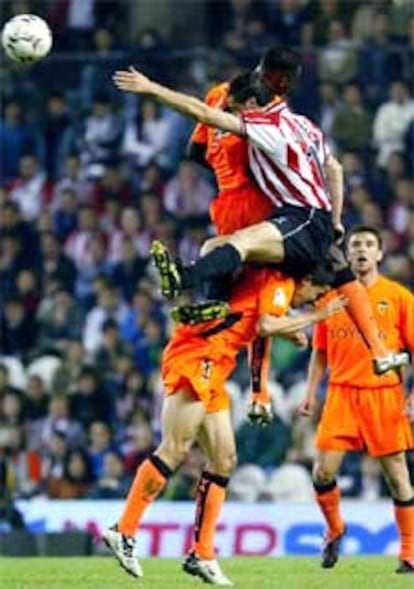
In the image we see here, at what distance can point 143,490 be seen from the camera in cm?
1339

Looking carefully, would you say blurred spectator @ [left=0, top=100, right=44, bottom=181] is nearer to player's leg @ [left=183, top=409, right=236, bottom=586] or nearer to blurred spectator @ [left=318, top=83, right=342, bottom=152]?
blurred spectator @ [left=318, top=83, right=342, bottom=152]

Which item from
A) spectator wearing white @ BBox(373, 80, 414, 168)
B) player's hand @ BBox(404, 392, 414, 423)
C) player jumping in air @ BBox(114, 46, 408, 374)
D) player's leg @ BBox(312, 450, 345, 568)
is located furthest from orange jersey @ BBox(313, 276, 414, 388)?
spectator wearing white @ BBox(373, 80, 414, 168)

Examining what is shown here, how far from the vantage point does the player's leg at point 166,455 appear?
43.8 ft

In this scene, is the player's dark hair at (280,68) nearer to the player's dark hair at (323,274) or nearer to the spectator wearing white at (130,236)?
the player's dark hair at (323,274)

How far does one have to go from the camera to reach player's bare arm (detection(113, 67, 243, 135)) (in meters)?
12.6

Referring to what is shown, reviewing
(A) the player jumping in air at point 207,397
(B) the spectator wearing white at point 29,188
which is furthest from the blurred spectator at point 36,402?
(A) the player jumping in air at point 207,397

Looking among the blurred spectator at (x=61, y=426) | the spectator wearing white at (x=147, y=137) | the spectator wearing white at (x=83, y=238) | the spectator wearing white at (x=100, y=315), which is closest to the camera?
the blurred spectator at (x=61, y=426)

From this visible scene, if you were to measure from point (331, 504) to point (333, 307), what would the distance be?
1645 millimetres

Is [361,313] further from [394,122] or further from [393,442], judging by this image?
[394,122]

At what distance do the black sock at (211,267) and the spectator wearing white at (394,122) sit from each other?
9.98 m

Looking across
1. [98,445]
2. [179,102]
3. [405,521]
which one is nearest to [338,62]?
[98,445]

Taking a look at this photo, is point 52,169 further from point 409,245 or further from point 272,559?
point 272,559

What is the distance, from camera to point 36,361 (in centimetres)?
2262

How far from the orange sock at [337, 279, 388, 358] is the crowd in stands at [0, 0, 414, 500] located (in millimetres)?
6165
